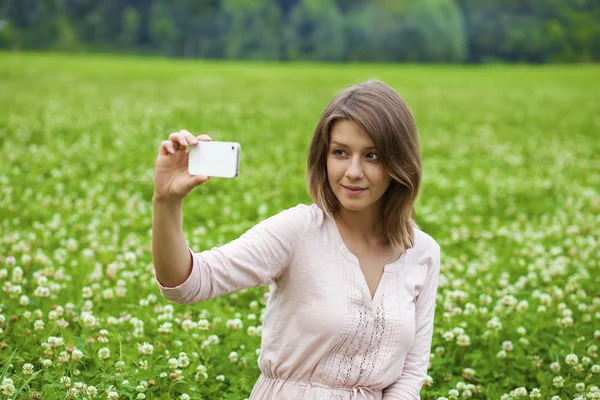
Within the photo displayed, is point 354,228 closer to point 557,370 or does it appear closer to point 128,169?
point 557,370

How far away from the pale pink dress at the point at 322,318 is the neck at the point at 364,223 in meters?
0.11

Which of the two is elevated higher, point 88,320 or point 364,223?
point 364,223

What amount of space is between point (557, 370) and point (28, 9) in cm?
8067

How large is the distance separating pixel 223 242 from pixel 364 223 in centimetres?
379

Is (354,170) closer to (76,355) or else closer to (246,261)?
(246,261)

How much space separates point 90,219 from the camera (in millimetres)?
7762

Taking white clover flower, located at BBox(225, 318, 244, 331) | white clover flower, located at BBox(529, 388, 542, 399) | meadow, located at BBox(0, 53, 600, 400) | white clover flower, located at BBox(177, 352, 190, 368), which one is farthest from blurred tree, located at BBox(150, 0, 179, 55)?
white clover flower, located at BBox(529, 388, 542, 399)

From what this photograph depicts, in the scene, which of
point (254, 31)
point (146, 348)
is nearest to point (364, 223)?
point (146, 348)

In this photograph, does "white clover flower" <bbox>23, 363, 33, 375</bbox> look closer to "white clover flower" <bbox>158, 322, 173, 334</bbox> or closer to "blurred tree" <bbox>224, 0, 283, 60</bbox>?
"white clover flower" <bbox>158, 322, 173, 334</bbox>

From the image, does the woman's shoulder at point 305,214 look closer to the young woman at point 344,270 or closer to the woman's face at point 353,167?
the young woman at point 344,270

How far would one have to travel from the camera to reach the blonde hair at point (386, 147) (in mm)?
3084

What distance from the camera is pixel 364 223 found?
11.1 ft

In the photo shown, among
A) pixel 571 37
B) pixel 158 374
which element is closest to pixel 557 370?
pixel 158 374

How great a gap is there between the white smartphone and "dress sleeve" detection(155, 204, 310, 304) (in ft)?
1.01
